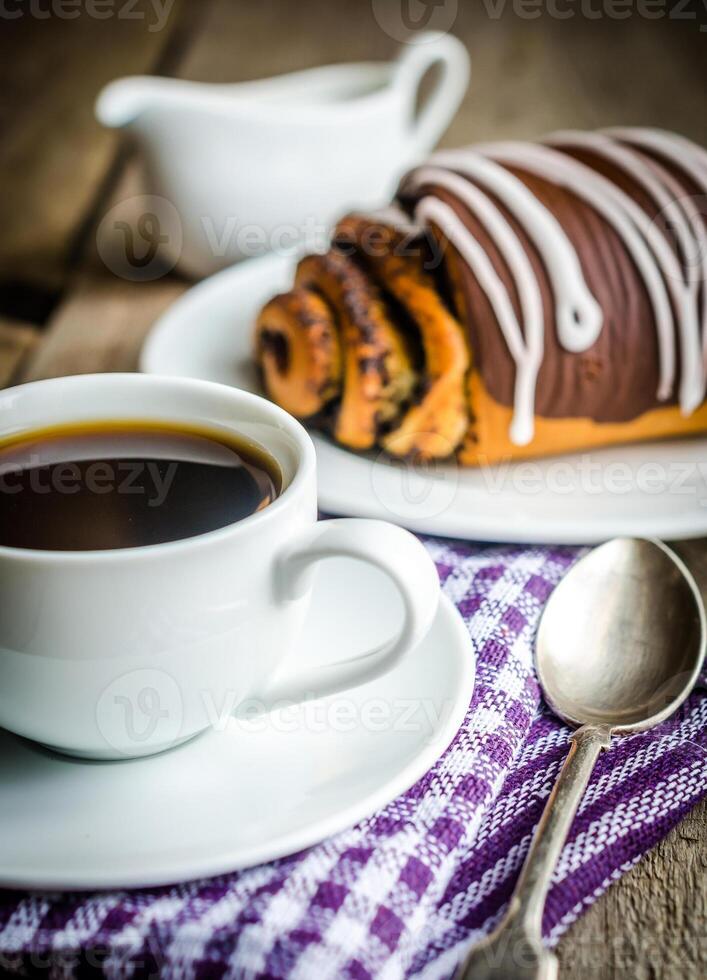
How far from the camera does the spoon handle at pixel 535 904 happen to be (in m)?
0.46

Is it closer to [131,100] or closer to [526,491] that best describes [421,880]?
[526,491]

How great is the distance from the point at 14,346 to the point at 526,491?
734 millimetres

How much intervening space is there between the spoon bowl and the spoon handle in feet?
0.20

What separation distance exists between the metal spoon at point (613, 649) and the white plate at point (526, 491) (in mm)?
65

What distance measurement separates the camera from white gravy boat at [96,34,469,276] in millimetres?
1306

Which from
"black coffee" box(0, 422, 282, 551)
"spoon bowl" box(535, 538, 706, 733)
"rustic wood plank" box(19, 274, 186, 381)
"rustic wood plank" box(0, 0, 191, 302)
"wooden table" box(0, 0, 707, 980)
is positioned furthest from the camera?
"rustic wood plank" box(0, 0, 191, 302)

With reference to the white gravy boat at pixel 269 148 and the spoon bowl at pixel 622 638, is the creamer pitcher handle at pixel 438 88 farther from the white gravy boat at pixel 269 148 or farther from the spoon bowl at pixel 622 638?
the spoon bowl at pixel 622 638

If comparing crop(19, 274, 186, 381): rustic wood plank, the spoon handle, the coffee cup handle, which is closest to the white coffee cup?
the coffee cup handle

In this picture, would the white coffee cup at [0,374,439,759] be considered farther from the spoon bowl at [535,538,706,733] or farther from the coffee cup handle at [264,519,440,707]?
the spoon bowl at [535,538,706,733]

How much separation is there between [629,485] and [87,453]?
0.48 meters

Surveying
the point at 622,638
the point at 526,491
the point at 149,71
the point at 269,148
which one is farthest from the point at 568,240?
the point at 149,71

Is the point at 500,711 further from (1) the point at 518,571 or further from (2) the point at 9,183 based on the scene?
(2) the point at 9,183

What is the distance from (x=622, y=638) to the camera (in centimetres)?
71

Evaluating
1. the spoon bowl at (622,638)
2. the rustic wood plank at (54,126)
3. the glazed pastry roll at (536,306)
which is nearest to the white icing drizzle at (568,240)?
the glazed pastry roll at (536,306)
